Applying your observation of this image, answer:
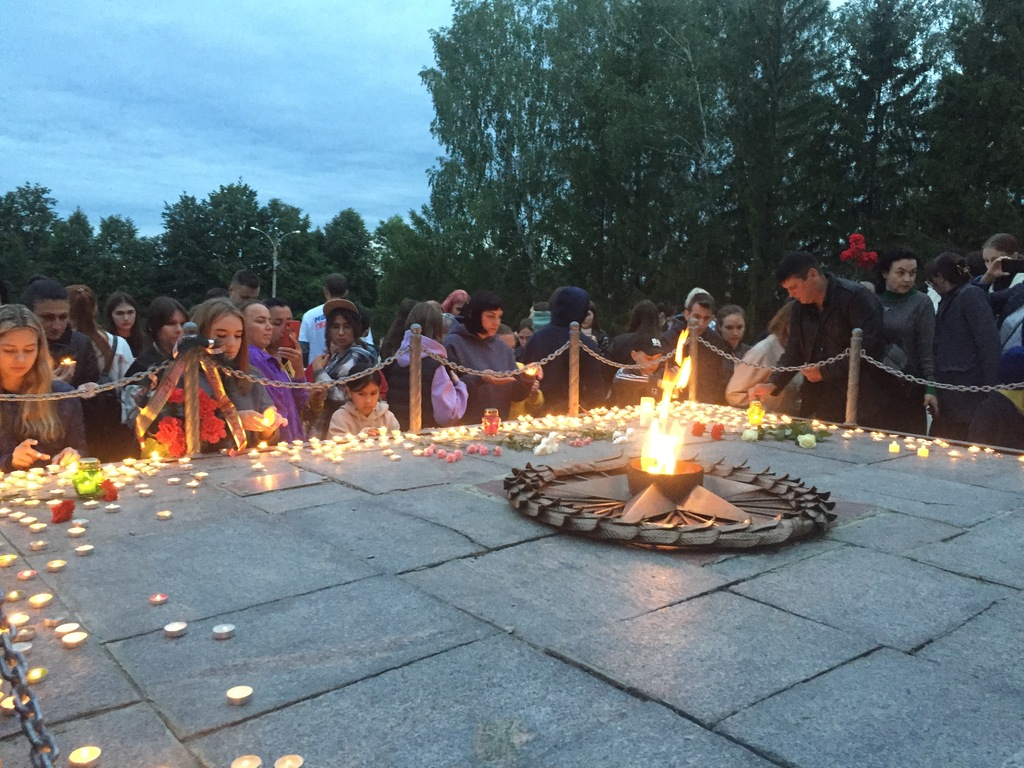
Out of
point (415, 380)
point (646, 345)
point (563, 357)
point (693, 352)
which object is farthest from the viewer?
point (693, 352)

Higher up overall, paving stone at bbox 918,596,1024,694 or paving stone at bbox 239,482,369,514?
paving stone at bbox 239,482,369,514

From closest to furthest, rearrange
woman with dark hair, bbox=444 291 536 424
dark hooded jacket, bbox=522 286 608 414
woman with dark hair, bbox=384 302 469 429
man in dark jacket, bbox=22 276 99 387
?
man in dark jacket, bbox=22 276 99 387
woman with dark hair, bbox=384 302 469 429
woman with dark hair, bbox=444 291 536 424
dark hooded jacket, bbox=522 286 608 414

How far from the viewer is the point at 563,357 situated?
349 inches

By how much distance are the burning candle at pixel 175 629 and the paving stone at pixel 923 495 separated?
3.95m

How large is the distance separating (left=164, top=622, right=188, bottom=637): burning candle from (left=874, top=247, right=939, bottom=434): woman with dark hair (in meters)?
6.46

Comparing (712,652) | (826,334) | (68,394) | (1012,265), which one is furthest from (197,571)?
(1012,265)

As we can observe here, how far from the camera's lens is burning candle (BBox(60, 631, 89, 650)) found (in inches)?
116

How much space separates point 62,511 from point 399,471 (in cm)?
216

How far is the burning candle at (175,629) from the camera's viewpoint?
120 inches

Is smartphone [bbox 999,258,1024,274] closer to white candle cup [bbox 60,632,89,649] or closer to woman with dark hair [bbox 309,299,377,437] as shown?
woman with dark hair [bbox 309,299,377,437]

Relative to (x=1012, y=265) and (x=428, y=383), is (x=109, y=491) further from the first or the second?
(x=1012, y=265)

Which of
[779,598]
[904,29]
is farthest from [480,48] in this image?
[779,598]

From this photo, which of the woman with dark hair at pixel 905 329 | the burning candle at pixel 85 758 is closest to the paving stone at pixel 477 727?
the burning candle at pixel 85 758

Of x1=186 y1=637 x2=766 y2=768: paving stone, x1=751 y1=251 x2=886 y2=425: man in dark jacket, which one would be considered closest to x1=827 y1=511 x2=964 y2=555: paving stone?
x1=186 y1=637 x2=766 y2=768: paving stone
